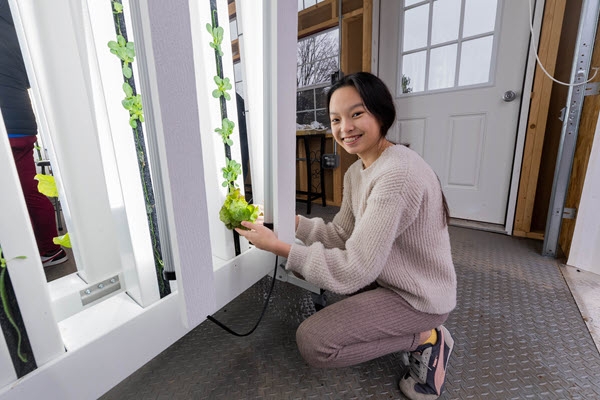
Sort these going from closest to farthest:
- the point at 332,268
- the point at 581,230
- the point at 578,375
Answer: the point at 332,268, the point at 578,375, the point at 581,230

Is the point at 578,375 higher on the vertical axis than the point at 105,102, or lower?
lower

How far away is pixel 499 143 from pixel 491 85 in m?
0.36

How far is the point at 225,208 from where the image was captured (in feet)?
2.13

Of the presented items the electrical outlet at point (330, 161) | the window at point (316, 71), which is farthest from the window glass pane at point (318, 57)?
the electrical outlet at point (330, 161)

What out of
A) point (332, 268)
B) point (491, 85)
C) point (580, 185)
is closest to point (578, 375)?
point (332, 268)

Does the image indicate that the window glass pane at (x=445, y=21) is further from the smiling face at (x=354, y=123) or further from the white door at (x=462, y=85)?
the smiling face at (x=354, y=123)

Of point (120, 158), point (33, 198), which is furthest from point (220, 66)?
point (33, 198)

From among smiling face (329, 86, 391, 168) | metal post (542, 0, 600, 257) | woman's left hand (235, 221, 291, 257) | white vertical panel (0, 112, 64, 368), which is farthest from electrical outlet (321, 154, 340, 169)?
white vertical panel (0, 112, 64, 368)

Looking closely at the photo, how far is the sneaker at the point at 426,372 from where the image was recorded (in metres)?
0.65

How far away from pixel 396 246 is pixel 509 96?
5.06 feet

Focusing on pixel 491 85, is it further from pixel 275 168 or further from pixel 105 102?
pixel 105 102

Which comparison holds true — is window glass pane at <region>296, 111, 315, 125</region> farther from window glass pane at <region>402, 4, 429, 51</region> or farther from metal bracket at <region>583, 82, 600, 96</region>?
metal bracket at <region>583, 82, 600, 96</region>

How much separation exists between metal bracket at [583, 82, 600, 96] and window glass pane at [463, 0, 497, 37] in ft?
2.21

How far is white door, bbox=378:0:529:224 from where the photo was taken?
1609mm
